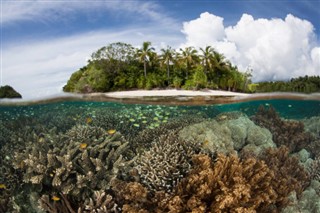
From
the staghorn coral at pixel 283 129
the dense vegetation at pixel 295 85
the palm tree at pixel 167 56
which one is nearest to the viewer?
the palm tree at pixel 167 56

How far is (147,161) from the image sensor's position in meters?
5.68

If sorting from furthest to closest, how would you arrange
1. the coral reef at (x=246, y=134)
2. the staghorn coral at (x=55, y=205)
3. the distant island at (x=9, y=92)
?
the coral reef at (x=246, y=134)
the distant island at (x=9, y=92)
the staghorn coral at (x=55, y=205)

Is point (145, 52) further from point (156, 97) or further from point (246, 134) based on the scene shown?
point (246, 134)

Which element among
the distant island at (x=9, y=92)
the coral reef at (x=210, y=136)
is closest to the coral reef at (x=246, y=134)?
the coral reef at (x=210, y=136)

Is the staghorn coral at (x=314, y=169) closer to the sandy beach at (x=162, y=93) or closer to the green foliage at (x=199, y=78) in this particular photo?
the sandy beach at (x=162, y=93)

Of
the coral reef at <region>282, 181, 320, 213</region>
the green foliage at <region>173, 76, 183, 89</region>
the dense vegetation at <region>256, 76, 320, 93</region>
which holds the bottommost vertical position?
the coral reef at <region>282, 181, 320, 213</region>

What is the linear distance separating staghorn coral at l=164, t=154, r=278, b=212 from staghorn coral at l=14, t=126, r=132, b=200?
1.01 meters

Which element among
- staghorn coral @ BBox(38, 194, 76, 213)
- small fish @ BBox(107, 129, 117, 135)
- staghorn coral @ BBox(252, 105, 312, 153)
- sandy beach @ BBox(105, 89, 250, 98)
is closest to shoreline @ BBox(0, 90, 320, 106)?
sandy beach @ BBox(105, 89, 250, 98)

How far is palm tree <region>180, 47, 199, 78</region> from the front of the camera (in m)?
6.79

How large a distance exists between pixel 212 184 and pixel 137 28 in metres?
2.99

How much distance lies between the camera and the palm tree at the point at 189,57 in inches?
267

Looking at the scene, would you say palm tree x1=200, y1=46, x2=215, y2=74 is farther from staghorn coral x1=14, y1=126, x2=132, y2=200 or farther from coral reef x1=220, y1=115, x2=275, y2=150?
staghorn coral x1=14, y1=126, x2=132, y2=200

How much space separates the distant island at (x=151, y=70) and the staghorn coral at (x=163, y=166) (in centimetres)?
127

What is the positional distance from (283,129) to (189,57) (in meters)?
2.85
